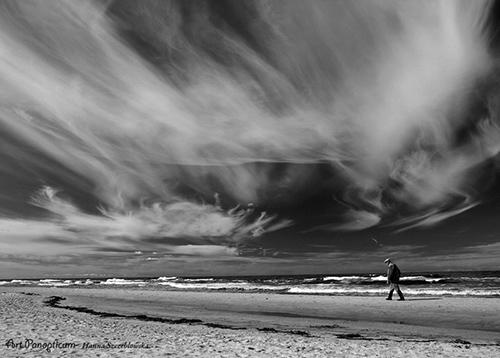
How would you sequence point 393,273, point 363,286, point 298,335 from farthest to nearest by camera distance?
1. point 363,286
2. point 393,273
3. point 298,335

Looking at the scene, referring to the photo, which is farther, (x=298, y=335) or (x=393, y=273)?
(x=393, y=273)

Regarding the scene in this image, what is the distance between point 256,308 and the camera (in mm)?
25719

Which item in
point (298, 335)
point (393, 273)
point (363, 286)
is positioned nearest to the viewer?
point (298, 335)

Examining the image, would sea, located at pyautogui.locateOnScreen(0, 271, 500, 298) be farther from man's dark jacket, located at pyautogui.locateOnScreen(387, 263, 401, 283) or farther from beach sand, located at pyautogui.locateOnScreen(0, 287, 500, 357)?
beach sand, located at pyautogui.locateOnScreen(0, 287, 500, 357)

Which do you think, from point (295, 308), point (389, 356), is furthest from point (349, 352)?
point (295, 308)

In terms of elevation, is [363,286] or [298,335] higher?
[363,286]

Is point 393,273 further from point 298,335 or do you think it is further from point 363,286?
point 363,286

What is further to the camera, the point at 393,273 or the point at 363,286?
the point at 363,286

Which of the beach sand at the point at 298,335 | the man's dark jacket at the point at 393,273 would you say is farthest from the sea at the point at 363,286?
the beach sand at the point at 298,335

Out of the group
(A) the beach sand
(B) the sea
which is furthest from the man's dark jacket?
(B) the sea

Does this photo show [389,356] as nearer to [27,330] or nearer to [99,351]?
[99,351]

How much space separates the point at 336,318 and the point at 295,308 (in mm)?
5335

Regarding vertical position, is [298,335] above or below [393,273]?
below

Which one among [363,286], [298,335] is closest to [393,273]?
[298,335]
